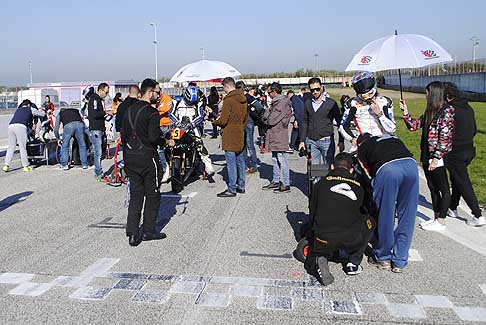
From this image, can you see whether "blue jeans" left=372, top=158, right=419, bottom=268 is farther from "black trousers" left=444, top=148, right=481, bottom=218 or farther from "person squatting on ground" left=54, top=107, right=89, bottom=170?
"person squatting on ground" left=54, top=107, right=89, bottom=170

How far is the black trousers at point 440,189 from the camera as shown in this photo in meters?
6.61

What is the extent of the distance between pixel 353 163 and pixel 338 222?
0.79 meters

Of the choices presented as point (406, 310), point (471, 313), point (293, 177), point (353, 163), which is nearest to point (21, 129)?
point (293, 177)

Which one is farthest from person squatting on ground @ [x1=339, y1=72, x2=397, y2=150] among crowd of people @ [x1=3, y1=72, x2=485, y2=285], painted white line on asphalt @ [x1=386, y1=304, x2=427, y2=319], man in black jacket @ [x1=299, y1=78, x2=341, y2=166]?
painted white line on asphalt @ [x1=386, y1=304, x2=427, y2=319]

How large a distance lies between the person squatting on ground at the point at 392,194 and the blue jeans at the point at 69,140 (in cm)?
824

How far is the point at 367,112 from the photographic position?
634cm

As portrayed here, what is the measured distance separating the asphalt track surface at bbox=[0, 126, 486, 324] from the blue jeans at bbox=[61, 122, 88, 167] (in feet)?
12.2

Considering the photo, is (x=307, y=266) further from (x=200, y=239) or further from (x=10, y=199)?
(x=10, y=199)

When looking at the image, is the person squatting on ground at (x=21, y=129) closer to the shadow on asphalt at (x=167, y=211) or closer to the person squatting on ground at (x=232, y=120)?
the shadow on asphalt at (x=167, y=211)

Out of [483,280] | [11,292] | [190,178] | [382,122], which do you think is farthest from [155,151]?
[190,178]

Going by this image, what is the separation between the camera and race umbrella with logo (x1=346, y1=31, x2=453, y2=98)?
6.89m

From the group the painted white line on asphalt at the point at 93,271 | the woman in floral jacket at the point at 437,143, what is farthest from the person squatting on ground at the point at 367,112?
the painted white line on asphalt at the point at 93,271

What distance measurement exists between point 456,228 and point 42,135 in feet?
36.4

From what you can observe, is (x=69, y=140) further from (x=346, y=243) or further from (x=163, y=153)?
(x=346, y=243)
